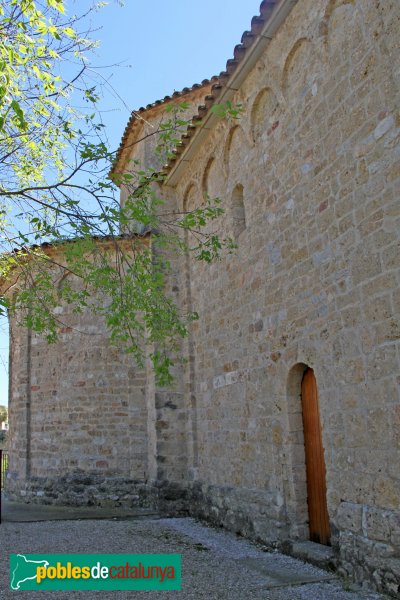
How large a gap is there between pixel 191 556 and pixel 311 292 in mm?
3134

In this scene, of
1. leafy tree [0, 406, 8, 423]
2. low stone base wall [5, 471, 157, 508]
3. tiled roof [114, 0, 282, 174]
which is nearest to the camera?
tiled roof [114, 0, 282, 174]

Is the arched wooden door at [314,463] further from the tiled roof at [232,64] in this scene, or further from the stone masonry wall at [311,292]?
the tiled roof at [232,64]

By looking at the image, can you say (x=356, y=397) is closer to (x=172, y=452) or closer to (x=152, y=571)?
(x=152, y=571)

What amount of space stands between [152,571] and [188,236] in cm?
565

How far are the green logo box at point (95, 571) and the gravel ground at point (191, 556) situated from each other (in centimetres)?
12

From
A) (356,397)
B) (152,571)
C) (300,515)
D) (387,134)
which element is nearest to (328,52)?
(387,134)

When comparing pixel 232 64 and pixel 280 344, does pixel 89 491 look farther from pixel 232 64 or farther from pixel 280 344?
pixel 232 64

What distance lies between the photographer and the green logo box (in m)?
4.96

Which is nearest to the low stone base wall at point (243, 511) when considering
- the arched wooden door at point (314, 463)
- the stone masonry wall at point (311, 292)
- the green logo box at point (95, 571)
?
the stone masonry wall at point (311, 292)

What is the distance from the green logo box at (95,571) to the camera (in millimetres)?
4957

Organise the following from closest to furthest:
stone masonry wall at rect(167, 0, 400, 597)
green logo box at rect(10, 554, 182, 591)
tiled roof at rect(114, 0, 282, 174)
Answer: stone masonry wall at rect(167, 0, 400, 597)
green logo box at rect(10, 554, 182, 591)
tiled roof at rect(114, 0, 282, 174)

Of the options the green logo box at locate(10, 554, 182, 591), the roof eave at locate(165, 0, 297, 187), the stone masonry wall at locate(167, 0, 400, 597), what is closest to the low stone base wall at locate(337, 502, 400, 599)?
the stone masonry wall at locate(167, 0, 400, 597)

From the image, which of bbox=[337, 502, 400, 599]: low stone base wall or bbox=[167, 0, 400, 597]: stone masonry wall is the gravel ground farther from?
Result: bbox=[167, 0, 400, 597]: stone masonry wall

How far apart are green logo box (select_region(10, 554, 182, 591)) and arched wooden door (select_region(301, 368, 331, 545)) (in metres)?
1.45
